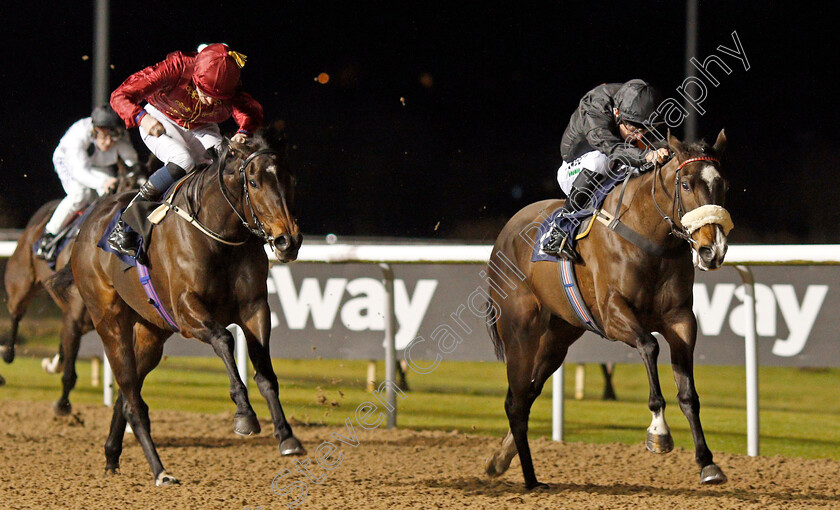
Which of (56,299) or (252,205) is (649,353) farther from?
(56,299)

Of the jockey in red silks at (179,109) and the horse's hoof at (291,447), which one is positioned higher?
the jockey in red silks at (179,109)

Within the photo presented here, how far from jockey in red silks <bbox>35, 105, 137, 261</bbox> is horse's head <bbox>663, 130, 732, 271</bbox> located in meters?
4.22

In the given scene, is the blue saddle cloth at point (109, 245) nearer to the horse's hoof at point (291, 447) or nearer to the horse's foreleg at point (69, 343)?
the horse's hoof at point (291, 447)

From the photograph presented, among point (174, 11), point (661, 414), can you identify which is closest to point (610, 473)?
point (661, 414)

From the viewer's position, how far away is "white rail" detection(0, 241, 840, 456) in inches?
194

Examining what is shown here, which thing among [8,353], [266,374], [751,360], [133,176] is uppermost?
[133,176]

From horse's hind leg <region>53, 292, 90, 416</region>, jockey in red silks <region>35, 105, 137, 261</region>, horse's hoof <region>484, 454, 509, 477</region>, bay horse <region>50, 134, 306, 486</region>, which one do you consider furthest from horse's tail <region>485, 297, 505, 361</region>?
jockey in red silks <region>35, 105, 137, 261</region>

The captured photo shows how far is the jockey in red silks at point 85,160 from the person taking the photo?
21.8ft

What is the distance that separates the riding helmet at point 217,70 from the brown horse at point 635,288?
5.05ft

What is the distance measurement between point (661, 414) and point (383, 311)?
2953 millimetres

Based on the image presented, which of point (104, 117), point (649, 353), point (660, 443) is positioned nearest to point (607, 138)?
point (649, 353)

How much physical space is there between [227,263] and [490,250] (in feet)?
6.76

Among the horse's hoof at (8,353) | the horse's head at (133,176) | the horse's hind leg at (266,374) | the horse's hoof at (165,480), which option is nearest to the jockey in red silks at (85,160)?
the horse's head at (133,176)

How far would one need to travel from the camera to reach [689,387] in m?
3.65
